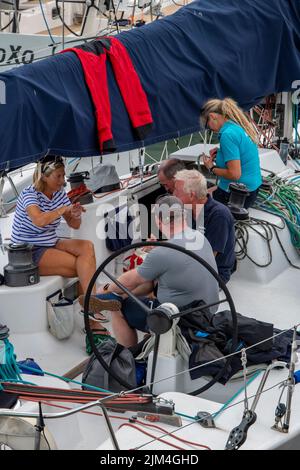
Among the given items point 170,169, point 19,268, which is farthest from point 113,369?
point 170,169

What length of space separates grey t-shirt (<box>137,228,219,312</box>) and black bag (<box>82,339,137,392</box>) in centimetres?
30

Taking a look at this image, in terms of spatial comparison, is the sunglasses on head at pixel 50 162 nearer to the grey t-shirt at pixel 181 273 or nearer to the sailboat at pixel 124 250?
the sailboat at pixel 124 250

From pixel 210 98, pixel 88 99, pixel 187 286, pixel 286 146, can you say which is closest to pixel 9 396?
pixel 187 286

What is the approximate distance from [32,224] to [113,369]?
109cm

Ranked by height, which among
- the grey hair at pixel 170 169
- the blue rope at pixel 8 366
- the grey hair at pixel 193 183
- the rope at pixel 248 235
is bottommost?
the rope at pixel 248 235

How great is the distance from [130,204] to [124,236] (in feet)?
1.00

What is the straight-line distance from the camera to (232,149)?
4781mm

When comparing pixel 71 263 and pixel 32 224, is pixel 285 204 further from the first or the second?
pixel 32 224

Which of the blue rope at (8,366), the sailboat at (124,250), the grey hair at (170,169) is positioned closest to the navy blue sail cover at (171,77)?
the sailboat at (124,250)

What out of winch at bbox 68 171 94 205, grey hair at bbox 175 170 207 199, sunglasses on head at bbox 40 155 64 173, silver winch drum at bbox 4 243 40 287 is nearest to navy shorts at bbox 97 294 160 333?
silver winch drum at bbox 4 243 40 287

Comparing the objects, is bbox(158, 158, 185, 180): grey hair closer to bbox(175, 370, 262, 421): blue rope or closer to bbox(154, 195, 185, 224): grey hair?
bbox(154, 195, 185, 224): grey hair

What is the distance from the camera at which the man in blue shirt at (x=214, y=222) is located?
4.05m

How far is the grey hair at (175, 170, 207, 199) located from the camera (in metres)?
4.03

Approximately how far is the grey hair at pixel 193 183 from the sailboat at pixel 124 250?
1.16 ft
